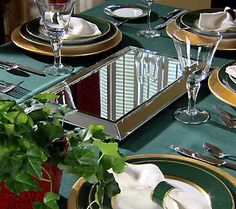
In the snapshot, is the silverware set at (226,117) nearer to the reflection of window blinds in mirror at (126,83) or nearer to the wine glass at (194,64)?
the wine glass at (194,64)

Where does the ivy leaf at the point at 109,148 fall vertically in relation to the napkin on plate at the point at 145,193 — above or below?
above

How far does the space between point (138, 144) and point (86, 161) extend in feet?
1.21

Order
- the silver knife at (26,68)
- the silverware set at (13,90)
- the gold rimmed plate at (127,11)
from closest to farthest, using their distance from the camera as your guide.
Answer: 1. the silverware set at (13,90)
2. the silver knife at (26,68)
3. the gold rimmed plate at (127,11)

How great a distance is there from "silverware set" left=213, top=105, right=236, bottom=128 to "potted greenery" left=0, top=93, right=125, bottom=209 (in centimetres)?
45

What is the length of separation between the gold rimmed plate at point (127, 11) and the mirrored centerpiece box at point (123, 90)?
271mm

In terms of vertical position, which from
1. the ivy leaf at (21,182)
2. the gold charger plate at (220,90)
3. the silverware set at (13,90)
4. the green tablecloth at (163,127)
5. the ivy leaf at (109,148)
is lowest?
the green tablecloth at (163,127)

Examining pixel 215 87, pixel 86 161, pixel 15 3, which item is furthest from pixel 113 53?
pixel 15 3

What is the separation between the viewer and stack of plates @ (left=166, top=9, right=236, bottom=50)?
1.38 meters

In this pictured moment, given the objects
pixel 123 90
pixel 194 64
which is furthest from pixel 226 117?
pixel 123 90

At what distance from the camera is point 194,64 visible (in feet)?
3.52

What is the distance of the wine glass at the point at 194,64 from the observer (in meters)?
1.07

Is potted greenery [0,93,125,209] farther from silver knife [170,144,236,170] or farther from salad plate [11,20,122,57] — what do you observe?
salad plate [11,20,122,57]

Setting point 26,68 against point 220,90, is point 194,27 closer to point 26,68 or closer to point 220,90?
point 220,90

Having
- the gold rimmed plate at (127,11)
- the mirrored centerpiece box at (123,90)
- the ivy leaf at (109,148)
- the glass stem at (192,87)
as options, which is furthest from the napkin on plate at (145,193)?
the gold rimmed plate at (127,11)
